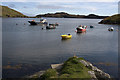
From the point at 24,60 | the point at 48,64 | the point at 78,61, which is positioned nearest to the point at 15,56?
the point at 24,60

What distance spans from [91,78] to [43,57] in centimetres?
1667

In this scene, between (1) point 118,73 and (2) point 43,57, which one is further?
(2) point 43,57

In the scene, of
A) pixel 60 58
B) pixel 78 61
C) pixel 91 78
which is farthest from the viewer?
pixel 60 58

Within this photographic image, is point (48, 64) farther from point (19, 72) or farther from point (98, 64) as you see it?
point (98, 64)

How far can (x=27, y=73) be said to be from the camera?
70.7 feet

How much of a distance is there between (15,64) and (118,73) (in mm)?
18052

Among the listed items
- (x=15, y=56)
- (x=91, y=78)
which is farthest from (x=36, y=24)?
(x=91, y=78)

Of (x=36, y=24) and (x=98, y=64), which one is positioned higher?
(x=36, y=24)

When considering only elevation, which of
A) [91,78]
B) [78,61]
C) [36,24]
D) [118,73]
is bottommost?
[118,73]

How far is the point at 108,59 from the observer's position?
100 ft

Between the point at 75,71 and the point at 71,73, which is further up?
the point at 75,71

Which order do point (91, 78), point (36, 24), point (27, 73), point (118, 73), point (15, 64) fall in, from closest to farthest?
1. point (91, 78)
2. point (27, 73)
3. point (118, 73)
4. point (15, 64)
5. point (36, 24)

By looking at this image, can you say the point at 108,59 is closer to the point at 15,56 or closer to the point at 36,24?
the point at 15,56

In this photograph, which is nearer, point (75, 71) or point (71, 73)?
point (71, 73)
